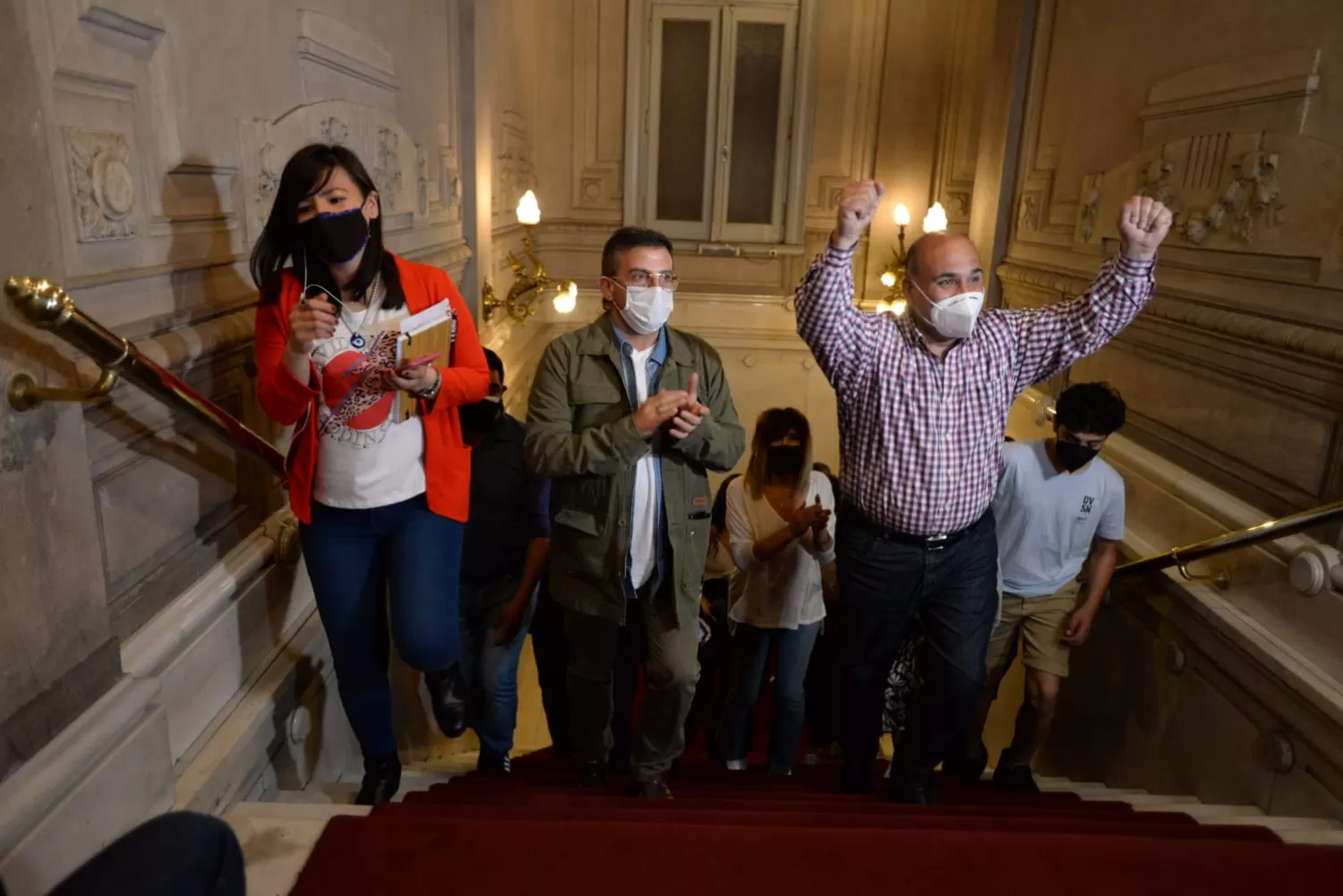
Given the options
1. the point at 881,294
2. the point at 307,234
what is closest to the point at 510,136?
the point at 881,294

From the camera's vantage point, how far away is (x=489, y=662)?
107 inches

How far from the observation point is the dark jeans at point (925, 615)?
2.21m

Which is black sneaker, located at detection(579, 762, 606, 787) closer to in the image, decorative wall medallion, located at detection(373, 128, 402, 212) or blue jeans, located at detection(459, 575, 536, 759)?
blue jeans, located at detection(459, 575, 536, 759)

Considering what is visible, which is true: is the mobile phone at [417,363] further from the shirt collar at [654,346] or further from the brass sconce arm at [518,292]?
the brass sconce arm at [518,292]

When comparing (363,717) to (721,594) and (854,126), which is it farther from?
(854,126)

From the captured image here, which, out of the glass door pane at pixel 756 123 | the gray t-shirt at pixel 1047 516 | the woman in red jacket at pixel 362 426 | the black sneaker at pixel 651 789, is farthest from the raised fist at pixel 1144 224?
the glass door pane at pixel 756 123

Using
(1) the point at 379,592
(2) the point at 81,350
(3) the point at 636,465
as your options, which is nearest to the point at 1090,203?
(3) the point at 636,465

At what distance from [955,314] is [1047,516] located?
957 mm

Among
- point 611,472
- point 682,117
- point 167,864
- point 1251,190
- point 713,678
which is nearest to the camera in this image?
point 167,864

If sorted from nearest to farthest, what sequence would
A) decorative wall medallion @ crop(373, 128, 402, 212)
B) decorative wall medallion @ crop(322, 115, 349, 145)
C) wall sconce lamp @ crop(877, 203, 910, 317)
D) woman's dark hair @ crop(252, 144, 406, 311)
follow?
woman's dark hair @ crop(252, 144, 406, 311) → decorative wall medallion @ crop(322, 115, 349, 145) → decorative wall medallion @ crop(373, 128, 402, 212) → wall sconce lamp @ crop(877, 203, 910, 317)

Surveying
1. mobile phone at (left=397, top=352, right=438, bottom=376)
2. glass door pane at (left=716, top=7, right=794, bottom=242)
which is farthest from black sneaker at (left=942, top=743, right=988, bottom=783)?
glass door pane at (left=716, top=7, right=794, bottom=242)

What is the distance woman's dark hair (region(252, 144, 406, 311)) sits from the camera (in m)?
1.72

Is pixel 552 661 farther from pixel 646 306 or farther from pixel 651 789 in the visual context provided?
pixel 646 306

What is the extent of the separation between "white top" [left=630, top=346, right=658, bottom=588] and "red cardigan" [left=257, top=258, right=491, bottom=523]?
362 mm
